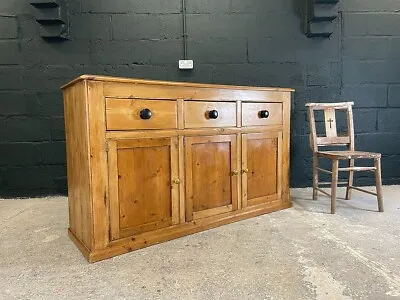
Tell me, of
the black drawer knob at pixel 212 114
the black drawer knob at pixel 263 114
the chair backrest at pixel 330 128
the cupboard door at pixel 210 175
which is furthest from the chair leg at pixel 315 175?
the black drawer knob at pixel 212 114

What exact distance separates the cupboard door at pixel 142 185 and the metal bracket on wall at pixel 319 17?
1939 mm

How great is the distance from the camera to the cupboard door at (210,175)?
189cm

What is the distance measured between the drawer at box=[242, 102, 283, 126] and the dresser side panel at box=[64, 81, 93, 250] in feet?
3.50

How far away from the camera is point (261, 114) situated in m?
2.19

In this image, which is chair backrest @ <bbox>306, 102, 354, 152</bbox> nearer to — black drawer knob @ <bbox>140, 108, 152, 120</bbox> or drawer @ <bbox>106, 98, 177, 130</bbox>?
drawer @ <bbox>106, 98, 177, 130</bbox>

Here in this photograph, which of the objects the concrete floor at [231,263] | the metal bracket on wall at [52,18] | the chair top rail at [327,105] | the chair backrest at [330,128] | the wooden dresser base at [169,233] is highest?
the metal bracket on wall at [52,18]

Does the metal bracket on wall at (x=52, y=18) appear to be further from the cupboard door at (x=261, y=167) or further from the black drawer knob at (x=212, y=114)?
the cupboard door at (x=261, y=167)

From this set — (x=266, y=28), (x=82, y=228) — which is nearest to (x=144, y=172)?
(x=82, y=228)

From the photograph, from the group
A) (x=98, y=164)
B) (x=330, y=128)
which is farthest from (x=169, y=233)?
(x=330, y=128)

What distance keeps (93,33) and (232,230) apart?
213 cm

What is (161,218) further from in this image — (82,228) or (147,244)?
(82,228)

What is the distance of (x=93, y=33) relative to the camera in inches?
109

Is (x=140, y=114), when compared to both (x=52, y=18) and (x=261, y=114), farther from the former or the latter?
(x=52, y=18)

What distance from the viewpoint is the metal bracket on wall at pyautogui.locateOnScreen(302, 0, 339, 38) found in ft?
9.14
